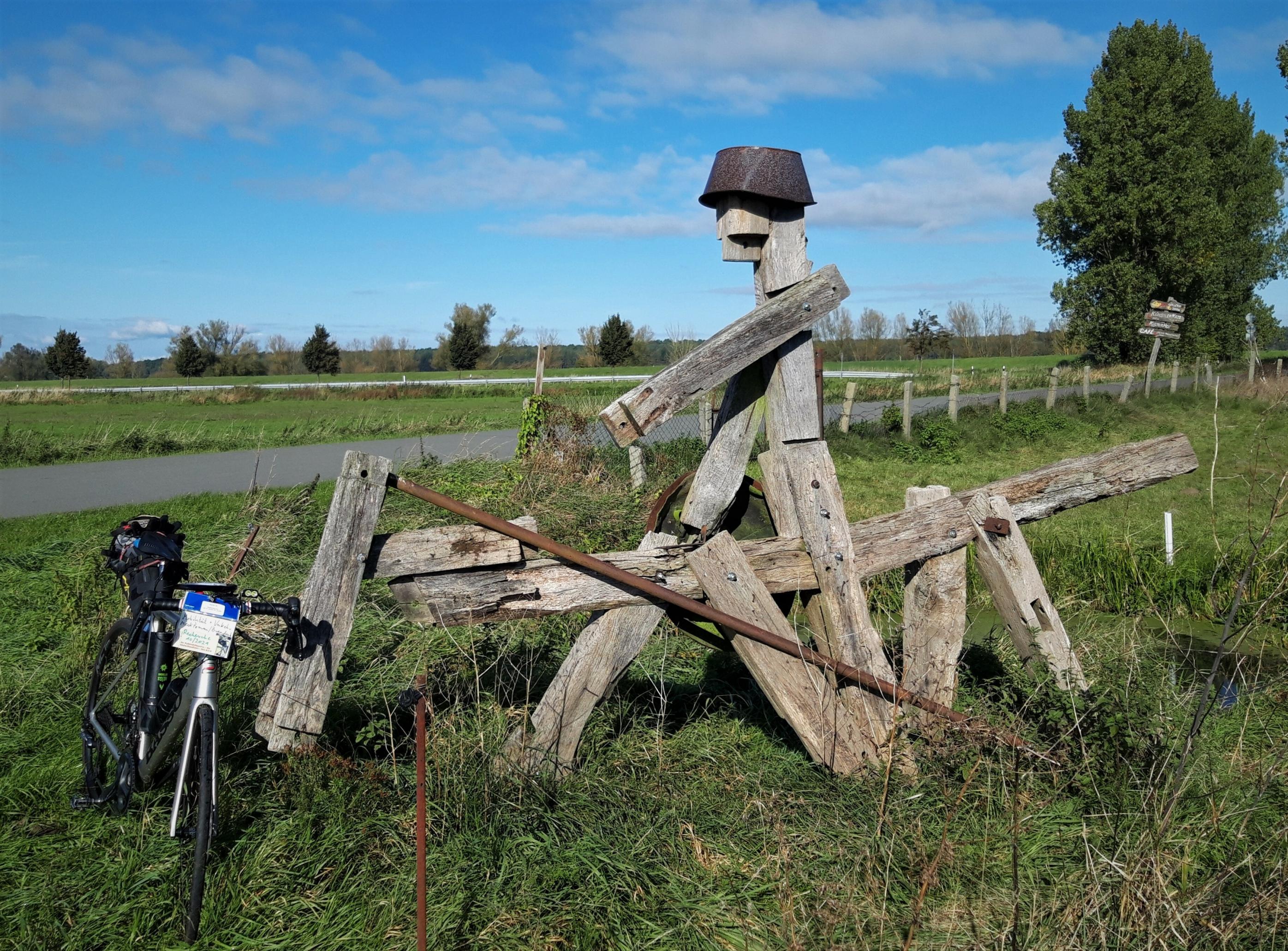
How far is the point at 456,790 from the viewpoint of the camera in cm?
338

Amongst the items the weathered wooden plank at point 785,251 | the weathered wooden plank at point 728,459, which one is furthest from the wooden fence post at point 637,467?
the weathered wooden plank at point 785,251

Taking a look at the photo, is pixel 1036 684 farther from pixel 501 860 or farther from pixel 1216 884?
pixel 501 860

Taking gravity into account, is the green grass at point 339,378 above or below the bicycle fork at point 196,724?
above

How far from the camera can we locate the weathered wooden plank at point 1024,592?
13.2 ft

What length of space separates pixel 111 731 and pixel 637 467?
26.9 ft

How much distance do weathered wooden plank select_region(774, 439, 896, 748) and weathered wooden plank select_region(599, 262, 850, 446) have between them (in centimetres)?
46

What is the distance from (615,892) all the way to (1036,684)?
2.11m

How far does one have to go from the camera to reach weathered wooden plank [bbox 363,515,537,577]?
3391mm

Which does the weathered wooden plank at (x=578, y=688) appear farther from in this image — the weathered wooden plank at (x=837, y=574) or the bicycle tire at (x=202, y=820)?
the bicycle tire at (x=202, y=820)

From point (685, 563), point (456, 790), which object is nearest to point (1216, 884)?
point (685, 563)

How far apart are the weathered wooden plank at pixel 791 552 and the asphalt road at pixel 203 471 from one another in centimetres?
750

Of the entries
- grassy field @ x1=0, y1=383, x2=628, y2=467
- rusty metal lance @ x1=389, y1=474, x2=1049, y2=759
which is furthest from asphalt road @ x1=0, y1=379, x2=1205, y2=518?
rusty metal lance @ x1=389, y1=474, x2=1049, y2=759

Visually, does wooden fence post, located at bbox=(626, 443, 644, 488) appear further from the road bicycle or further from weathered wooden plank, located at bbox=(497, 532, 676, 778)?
the road bicycle

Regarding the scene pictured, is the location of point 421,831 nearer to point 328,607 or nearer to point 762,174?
point 328,607
